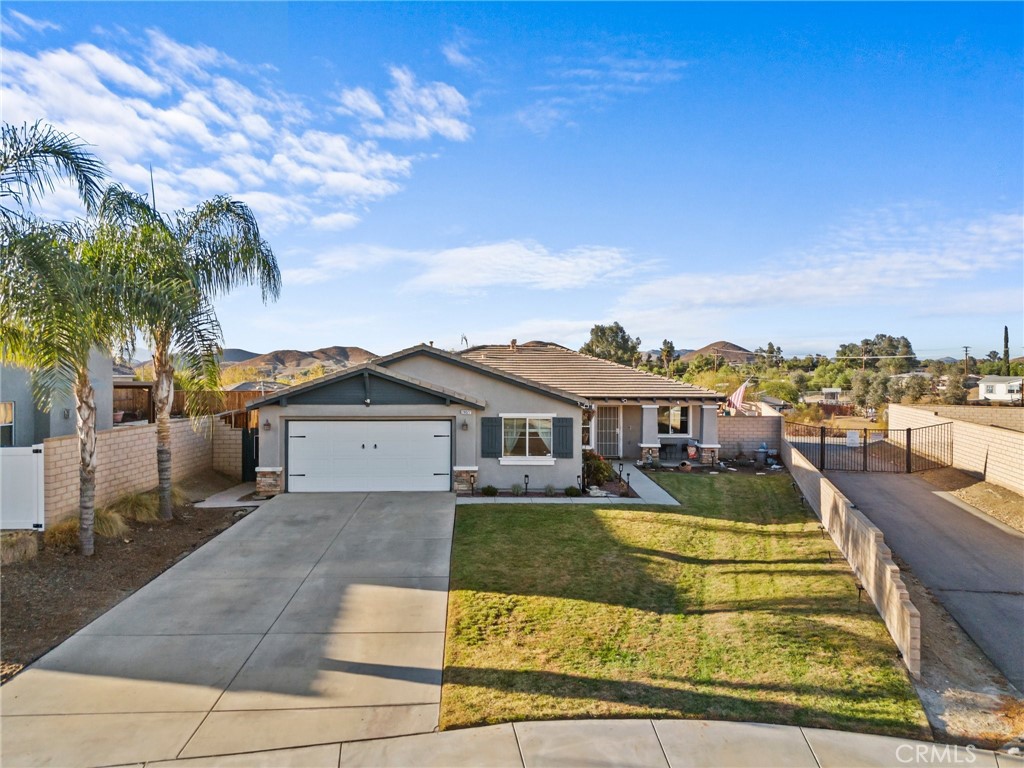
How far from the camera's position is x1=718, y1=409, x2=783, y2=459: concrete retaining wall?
20.9m

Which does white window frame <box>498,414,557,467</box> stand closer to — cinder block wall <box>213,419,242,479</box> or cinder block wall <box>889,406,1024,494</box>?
cinder block wall <box>213,419,242,479</box>

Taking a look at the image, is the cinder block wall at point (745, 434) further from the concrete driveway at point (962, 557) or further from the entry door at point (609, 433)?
the concrete driveway at point (962, 557)

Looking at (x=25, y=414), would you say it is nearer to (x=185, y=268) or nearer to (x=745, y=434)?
(x=185, y=268)

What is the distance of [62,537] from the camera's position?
9297 mm

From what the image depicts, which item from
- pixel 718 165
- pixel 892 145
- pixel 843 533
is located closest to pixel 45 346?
pixel 843 533

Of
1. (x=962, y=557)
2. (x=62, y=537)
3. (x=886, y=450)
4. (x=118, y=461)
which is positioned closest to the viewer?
(x=62, y=537)

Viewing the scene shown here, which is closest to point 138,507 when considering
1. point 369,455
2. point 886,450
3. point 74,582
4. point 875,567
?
point 74,582

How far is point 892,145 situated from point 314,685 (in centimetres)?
1828

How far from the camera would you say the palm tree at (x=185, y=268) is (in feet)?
34.1

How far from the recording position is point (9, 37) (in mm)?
9555

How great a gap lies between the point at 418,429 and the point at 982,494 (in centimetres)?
1477

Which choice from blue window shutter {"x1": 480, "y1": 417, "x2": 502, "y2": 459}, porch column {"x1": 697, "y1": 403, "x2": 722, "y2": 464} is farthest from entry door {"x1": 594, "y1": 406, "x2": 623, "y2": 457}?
blue window shutter {"x1": 480, "y1": 417, "x2": 502, "y2": 459}

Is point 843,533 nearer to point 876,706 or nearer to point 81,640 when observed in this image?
point 876,706

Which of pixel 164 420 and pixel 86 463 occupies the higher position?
pixel 164 420
